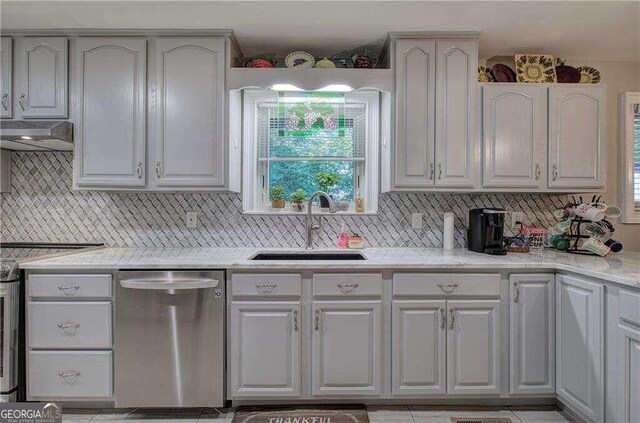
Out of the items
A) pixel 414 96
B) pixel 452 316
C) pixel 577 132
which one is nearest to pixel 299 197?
pixel 414 96

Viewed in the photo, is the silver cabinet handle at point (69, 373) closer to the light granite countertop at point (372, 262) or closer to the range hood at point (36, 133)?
the light granite countertop at point (372, 262)

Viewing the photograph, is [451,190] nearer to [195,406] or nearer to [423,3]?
[423,3]

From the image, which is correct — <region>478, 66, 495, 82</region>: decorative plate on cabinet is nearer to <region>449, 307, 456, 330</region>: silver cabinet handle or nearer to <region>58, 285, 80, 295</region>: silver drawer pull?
<region>449, 307, 456, 330</region>: silver cabinet handle

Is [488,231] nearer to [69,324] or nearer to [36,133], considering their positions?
[69,324]

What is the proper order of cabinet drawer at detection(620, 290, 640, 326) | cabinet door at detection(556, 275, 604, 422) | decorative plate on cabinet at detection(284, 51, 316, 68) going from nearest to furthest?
cabinet drawer at detection(620, 290, 640, 326)
cabinet door at detection(556, 275, 604, 422)
decorative plate on cabinet at detection(284, 51, 316, 68)

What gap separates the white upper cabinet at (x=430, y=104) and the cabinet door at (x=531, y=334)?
0.82 metres

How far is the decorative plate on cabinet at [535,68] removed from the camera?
250cm

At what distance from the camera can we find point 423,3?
2027 mm

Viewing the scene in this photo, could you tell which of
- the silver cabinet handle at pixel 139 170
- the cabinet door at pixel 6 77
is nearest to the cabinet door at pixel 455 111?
the silver cabinet handle at pixel 139 170

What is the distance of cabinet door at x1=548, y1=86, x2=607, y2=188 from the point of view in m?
2.40

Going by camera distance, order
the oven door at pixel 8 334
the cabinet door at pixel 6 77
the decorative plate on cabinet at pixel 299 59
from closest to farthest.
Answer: the oven door at pixel 8 334
the cabinet door at pixel 6 77
the decorative plate on cabinet at pixel 299 59

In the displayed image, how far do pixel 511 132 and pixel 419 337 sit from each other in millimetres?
1481

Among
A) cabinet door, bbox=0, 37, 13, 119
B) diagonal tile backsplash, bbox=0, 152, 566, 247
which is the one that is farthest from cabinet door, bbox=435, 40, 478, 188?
cabinet door, bbox=0, 37, 13, 119

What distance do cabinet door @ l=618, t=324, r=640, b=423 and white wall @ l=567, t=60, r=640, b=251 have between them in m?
1.57
